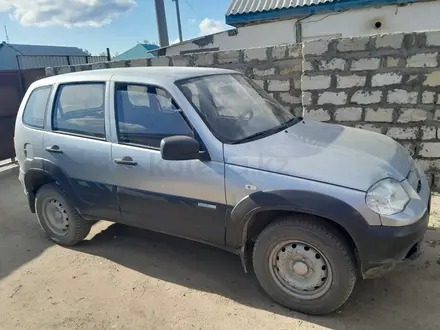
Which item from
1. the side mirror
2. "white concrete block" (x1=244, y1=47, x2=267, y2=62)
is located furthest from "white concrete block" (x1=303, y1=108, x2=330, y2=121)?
Result: the side mirror

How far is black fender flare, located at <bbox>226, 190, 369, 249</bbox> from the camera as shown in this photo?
2475mm

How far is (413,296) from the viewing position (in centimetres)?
299

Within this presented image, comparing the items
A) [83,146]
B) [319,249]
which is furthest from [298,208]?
[83,146]

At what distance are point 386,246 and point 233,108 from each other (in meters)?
1.70

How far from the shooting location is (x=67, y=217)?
4.05 m

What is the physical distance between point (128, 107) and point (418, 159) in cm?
404

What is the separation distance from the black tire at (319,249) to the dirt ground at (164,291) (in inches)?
4.6

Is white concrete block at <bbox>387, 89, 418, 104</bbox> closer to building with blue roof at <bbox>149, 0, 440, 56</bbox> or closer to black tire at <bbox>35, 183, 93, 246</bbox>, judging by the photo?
building with blue roof at <bbox>149, 0, 440, 56</bbox>

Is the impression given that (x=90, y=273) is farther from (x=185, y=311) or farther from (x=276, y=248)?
(x=276, y=248)

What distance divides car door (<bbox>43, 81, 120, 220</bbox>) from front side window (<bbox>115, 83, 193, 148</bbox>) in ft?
0.63

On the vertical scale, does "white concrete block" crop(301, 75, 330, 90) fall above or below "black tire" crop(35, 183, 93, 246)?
above

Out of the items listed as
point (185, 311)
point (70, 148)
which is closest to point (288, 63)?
point (70, 148)

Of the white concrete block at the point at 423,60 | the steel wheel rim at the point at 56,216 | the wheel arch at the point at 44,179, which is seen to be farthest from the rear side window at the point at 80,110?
the white concrete block at the point at 423,60

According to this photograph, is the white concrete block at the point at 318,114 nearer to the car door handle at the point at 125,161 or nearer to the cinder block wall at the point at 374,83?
the cinder block wall at the point at 374,83
